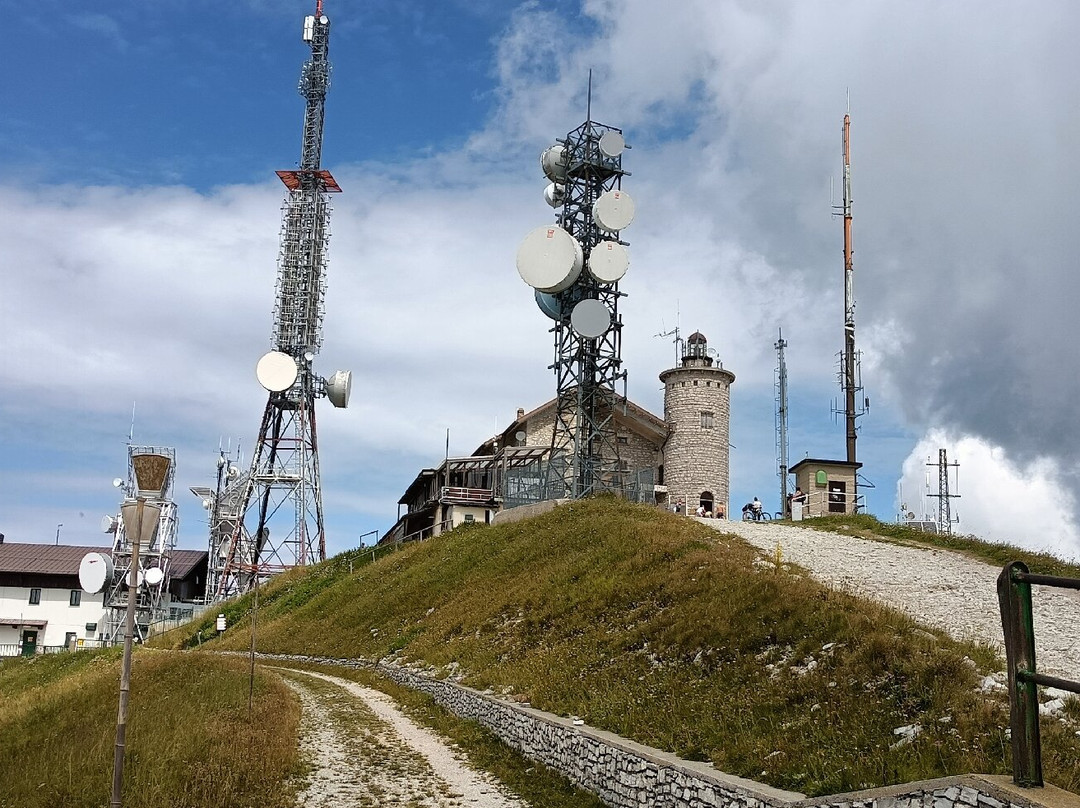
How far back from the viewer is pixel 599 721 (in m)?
13.5

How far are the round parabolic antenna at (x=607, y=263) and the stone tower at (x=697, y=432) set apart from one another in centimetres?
887

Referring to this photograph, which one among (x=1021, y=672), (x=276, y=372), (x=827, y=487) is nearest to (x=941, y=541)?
(x=827, y=487)

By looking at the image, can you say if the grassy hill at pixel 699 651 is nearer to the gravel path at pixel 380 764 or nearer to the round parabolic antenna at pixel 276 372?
the gravel path at pixel 380 764

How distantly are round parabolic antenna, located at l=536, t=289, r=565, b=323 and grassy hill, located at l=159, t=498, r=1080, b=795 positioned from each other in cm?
1262

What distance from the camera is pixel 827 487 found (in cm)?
3878

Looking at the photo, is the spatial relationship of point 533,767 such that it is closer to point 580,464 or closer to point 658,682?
point 658,682

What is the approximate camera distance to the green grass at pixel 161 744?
11.8m

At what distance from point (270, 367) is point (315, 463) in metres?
7.49

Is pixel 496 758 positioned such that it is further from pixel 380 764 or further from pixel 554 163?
pixel 554 163

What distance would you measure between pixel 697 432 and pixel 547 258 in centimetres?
1325

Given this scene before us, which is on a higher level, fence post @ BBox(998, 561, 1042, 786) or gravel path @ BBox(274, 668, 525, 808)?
fence post @ BBox(998, 561, 1042, 786)

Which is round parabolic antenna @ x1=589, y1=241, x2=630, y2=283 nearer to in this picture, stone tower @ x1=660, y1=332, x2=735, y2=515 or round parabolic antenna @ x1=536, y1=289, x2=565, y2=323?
round parabolic antenna @ x1=536, y1=289, x2=565, y2=323

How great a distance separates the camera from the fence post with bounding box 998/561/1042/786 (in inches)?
236

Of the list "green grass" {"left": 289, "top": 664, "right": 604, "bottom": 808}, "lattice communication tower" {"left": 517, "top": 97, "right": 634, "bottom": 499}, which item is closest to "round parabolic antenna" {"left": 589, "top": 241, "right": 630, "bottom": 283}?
"lattice communication tower" {"left": 517, "top": 97, "right": 634, "bottom": 499}
